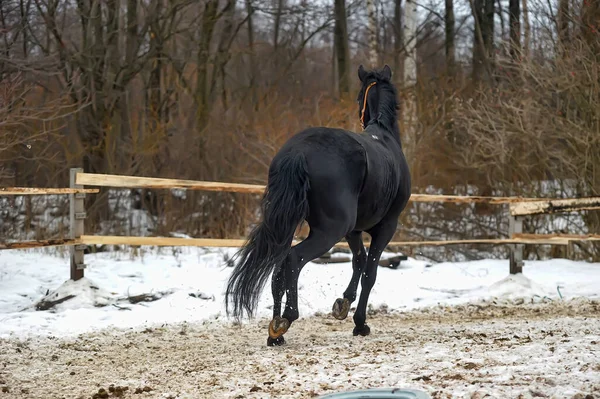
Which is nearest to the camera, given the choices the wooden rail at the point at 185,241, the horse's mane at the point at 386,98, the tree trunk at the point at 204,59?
the horse's mane at the point at 386,98

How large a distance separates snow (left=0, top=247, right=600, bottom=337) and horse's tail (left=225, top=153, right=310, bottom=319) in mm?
1997

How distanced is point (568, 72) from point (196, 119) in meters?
8.01

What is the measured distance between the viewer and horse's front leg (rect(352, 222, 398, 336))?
6150 mm

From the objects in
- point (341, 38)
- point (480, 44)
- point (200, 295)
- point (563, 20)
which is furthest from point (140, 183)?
point (341, 38)

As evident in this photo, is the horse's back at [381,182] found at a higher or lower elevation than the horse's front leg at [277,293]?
higher

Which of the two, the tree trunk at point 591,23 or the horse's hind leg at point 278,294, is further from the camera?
the tree trunk at point 591,23

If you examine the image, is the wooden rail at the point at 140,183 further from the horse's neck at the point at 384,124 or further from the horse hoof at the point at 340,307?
the horse hoof at the point at 340,307

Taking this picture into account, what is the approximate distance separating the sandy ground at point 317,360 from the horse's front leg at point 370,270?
0.14 meters

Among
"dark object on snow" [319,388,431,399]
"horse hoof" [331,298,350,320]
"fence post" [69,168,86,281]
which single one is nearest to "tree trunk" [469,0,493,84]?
"fence post" [69,168,86,281]

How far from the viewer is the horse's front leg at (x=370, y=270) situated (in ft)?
20.2

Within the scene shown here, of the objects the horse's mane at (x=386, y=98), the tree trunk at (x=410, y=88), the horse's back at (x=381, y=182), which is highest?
the tree trunk at (x=410, y=88)

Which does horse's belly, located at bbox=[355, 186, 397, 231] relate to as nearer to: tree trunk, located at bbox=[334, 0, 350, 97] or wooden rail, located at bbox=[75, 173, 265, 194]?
wooden rail, located at bbox=[75, 173, 265, 194]

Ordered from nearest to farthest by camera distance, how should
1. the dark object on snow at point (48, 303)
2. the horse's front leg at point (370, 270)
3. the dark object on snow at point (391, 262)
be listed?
the horse's front leg at point (370, 270) → the dark object on snow at point (48, 303) → the dark object on snow at point (391, 262)

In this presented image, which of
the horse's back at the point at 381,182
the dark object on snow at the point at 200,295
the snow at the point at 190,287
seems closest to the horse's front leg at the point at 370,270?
the horse's back at the point at 381,182
